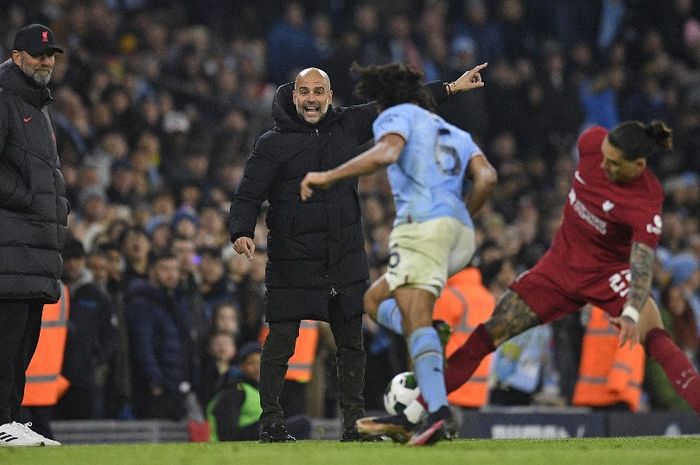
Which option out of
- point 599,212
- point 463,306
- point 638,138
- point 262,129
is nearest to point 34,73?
point 599,212

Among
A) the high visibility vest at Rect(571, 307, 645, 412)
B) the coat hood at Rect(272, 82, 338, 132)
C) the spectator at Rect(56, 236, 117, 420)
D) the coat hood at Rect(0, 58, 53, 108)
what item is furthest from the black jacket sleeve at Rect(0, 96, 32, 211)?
the high visibility vest at Rect(571, 307, 645, 412)

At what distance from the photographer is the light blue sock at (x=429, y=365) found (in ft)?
26.3

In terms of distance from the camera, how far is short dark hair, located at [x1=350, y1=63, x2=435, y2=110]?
27.8 ft

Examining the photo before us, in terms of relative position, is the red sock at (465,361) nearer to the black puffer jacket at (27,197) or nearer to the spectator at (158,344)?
the black puffer jacket at (27,197)

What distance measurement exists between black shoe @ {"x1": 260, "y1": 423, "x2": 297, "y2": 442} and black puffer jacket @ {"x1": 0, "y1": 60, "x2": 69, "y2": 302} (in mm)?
1495

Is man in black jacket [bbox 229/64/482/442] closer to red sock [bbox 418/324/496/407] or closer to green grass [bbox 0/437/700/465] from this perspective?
red sock [bbox 418/324/496/407]

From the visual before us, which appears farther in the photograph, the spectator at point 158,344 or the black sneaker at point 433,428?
the spectator at point 158,344

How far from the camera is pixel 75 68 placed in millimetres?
16406

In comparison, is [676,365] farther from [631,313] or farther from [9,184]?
[9,184]

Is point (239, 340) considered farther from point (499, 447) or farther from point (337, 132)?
point (499, 447)

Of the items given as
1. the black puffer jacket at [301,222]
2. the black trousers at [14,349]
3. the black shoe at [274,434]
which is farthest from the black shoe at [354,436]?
the black trousers at [14,349]

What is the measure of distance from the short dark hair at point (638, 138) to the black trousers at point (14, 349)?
357 centimetres

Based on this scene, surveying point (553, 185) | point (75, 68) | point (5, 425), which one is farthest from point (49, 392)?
point (553, 185)

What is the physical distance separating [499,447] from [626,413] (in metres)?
5.28
